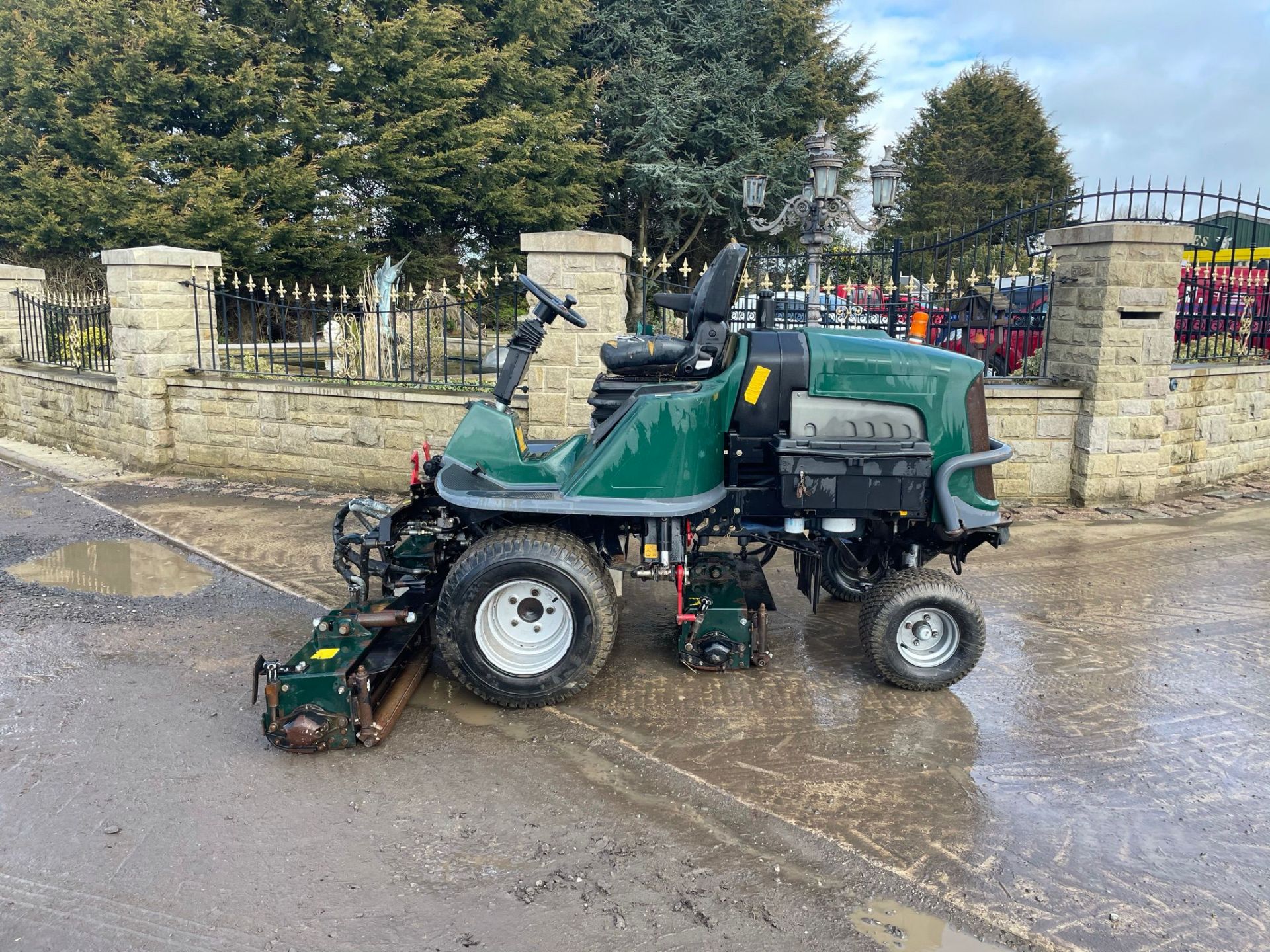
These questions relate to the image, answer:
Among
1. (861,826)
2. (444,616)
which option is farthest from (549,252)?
(861,826)

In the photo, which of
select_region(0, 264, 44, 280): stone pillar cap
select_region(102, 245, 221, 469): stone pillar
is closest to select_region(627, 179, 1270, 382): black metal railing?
select_region(102, 245, 221, 469): stone pillar

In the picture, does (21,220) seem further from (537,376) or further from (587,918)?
(587,918)

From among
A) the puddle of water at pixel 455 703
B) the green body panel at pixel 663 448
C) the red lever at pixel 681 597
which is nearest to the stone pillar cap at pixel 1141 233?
the green body panel at pixel 663 448

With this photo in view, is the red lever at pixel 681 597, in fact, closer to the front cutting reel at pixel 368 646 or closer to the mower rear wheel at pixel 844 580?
the front cutting reel at pixel 368 646

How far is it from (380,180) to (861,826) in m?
18.4

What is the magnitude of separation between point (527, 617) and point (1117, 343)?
6.07m

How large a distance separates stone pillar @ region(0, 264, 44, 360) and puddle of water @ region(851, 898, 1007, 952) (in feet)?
42.8

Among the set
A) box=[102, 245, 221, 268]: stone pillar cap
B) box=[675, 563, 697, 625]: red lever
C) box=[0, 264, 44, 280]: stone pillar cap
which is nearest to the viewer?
box=[675, 563, 697, 625]: red lever

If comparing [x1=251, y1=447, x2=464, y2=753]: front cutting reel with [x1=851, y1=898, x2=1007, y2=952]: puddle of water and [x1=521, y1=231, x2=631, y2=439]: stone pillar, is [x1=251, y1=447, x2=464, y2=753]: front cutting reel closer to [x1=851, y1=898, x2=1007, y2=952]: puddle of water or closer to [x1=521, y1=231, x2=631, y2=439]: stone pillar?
[x1=851, y1=898, x2=1007, y2=952]: puddle of water

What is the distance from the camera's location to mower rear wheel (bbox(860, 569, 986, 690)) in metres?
4.26

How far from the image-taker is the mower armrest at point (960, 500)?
4.16m

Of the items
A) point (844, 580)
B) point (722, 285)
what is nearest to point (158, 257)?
point (722, 285)

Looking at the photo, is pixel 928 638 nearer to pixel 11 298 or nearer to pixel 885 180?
pixel 885 180

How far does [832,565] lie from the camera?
557 centimetres
